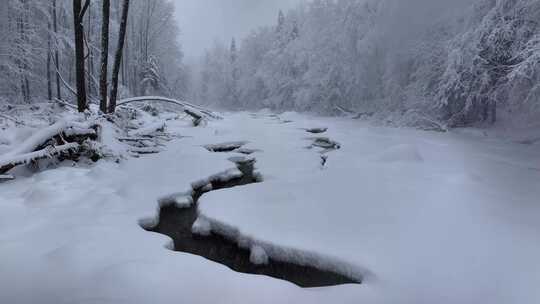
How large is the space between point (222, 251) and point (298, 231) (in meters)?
0.81

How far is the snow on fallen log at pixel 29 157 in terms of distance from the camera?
4590 mm

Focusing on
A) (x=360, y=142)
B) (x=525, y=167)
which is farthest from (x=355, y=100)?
(x=525, y=167)

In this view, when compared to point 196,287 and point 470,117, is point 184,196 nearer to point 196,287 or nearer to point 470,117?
point 196,287

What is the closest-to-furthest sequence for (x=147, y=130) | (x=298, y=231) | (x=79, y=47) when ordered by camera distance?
(x=298, y=231), (x=79, y=47), (x=147, y=130)

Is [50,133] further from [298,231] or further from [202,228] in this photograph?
[298,231]

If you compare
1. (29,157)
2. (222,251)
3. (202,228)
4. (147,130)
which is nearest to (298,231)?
(222,251)

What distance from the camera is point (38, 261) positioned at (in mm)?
2666

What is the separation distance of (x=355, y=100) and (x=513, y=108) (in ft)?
36.0

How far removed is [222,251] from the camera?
340 cm

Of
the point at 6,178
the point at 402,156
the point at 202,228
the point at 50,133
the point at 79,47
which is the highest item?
the point at 79,47

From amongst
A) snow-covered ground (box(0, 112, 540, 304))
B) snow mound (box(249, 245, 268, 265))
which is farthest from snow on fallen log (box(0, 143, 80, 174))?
snow mound (box(249, 245, 268, 265))

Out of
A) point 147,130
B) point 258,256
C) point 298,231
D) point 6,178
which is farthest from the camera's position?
point 147,130

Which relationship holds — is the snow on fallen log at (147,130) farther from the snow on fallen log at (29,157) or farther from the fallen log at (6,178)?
the fallen log at (6,178)

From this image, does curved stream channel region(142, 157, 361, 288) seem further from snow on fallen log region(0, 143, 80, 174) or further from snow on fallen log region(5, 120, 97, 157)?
snow on fallen log region(5, 120, 97, 157)
